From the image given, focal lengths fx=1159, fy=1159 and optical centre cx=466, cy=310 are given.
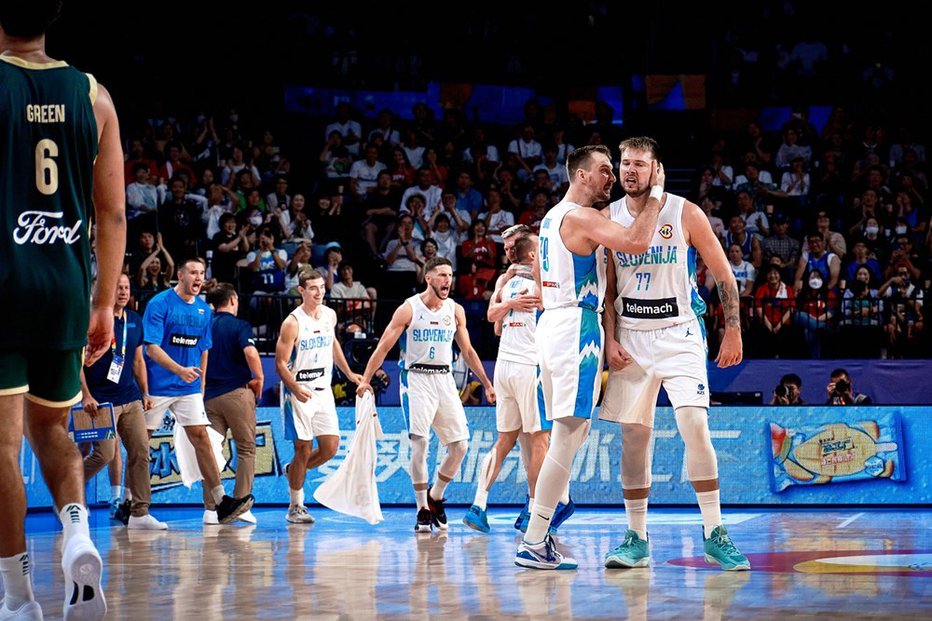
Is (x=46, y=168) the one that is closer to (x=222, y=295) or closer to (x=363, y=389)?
(x=363, y=389)

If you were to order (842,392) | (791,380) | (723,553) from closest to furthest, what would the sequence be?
(723,553) → (842,392) → (791,380)

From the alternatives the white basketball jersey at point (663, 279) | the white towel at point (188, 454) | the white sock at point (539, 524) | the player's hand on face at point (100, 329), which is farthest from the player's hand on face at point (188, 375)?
the player's hand on face at point (100, 329)

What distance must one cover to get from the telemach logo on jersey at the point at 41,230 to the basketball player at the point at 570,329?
3343 mm

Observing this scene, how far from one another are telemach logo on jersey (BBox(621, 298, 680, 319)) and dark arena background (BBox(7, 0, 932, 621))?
0.47 metres

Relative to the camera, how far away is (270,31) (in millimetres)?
21734

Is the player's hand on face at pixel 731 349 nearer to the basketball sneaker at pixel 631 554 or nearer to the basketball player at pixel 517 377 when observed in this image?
the basketball sneaker at pixel 631 554

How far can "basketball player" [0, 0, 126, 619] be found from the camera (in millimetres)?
3898

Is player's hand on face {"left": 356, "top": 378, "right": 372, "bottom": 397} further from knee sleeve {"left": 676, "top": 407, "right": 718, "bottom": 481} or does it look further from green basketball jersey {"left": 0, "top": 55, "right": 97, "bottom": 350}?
green basketball jersey {"left": 0, "top": 55, "right": 97, "bottom": 350}

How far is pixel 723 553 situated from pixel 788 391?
7167 millimetres

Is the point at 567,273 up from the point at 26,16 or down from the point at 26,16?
down

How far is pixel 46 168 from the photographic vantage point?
13.1 ft

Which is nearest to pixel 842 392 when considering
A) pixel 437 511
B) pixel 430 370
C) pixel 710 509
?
pixel 430 370

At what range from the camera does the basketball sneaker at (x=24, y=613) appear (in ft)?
13.2

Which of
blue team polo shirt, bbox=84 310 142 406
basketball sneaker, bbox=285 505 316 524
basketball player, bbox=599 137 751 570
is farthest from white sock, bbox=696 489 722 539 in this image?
blue team polo shirt, bbox=84 310 142 406
